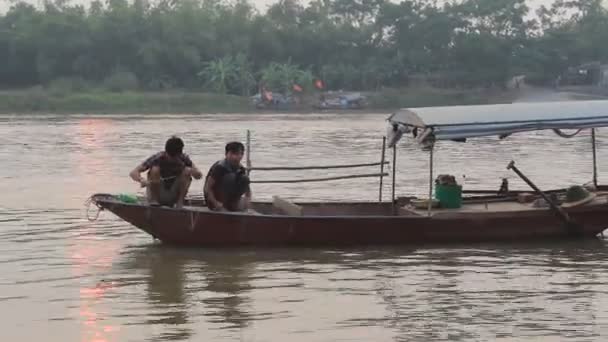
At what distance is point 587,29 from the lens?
71.2 m

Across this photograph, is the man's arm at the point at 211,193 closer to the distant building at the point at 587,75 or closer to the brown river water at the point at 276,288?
the brown river water at the point at 276,288

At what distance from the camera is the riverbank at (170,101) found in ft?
189

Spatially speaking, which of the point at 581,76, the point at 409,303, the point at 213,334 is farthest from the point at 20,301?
the point at 581,76

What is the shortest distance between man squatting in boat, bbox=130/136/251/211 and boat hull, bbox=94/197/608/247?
0.17 meters

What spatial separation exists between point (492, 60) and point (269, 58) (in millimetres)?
13928

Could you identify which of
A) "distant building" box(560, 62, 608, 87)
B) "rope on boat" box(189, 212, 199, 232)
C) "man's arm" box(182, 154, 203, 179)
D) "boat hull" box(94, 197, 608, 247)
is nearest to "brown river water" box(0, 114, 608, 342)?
"boat hull" box(94, 197, 608, 247)

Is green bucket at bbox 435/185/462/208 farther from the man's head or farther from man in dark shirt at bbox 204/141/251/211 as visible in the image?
the man's head

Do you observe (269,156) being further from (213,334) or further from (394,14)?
(394,14)

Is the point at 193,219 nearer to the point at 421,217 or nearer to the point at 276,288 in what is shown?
the point at 276,288

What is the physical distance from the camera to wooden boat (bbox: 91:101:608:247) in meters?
10.2

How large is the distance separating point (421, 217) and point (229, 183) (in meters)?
1.78

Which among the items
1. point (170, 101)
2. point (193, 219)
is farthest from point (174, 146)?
point (170, 101)

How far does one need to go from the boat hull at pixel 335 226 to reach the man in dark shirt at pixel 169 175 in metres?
0.18

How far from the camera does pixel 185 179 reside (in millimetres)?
10188
